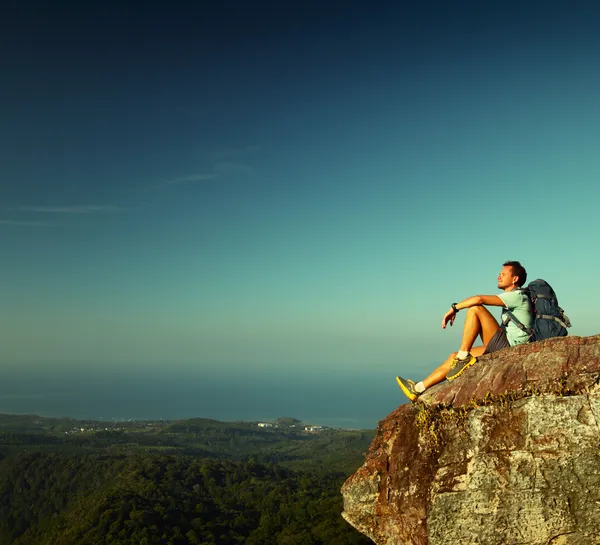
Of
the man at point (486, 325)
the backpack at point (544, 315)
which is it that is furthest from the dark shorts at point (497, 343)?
the backpack at point (544, 315)

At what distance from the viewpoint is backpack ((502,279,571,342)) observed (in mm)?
8773

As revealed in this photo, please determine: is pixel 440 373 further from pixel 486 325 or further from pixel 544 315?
pixel 544 315

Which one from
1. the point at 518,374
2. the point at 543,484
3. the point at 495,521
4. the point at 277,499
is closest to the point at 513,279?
the point at 518,374

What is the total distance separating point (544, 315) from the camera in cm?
888

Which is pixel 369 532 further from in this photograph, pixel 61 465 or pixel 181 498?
pixel 61 465

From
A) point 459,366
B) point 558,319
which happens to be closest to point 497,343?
point 459,366

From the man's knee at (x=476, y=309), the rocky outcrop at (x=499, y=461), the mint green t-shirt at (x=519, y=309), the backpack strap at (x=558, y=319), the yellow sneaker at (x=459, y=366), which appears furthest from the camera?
the man's knee at (x=476, y=309)

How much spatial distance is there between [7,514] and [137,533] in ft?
271

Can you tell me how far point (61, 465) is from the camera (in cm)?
14912

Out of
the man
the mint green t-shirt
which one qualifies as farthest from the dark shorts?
the mint green t-shirt

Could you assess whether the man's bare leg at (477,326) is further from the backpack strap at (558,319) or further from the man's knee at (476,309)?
the backpack strap at (558,319)

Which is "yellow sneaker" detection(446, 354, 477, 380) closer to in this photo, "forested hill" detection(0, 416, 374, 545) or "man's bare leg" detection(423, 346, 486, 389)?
"man's bare leg" detection(423, 346, 486, 389)

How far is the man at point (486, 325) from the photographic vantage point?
9047mm

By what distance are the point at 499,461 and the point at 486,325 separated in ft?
9.27
